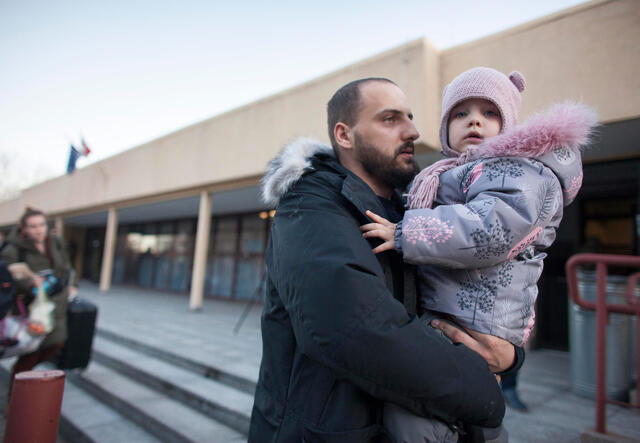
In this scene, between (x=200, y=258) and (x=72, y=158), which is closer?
(x=200, y=258)

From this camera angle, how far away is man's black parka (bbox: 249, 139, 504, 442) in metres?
0.82

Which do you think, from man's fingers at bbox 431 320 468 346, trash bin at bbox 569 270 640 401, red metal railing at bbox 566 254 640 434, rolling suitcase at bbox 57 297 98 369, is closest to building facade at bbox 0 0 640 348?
man's fingers at bbox 431 320 468 346

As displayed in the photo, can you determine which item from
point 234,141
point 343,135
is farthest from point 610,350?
point 234,141

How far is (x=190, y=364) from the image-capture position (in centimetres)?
436

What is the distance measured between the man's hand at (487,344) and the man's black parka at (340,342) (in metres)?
0.09

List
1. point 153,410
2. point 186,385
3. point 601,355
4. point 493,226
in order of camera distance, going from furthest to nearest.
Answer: point 186,385, point 153,410, point 601,355, point 493,226

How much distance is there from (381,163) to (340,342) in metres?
0.68

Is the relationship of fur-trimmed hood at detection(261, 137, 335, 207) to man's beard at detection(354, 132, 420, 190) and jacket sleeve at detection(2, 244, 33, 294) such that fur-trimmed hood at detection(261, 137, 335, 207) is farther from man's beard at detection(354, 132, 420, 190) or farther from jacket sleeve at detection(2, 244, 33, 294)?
jacket sleeve at detection(2, 244, 33, 294)

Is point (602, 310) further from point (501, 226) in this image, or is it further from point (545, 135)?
point (501, 226)

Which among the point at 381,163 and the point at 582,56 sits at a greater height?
the point at 582,56

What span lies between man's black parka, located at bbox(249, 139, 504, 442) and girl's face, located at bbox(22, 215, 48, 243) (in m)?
3.58

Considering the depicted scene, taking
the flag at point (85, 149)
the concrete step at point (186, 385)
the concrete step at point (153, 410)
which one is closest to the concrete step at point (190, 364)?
the concrete step at point (186, 385)

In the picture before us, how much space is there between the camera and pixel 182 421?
10.4 feet

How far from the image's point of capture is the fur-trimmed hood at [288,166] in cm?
112
